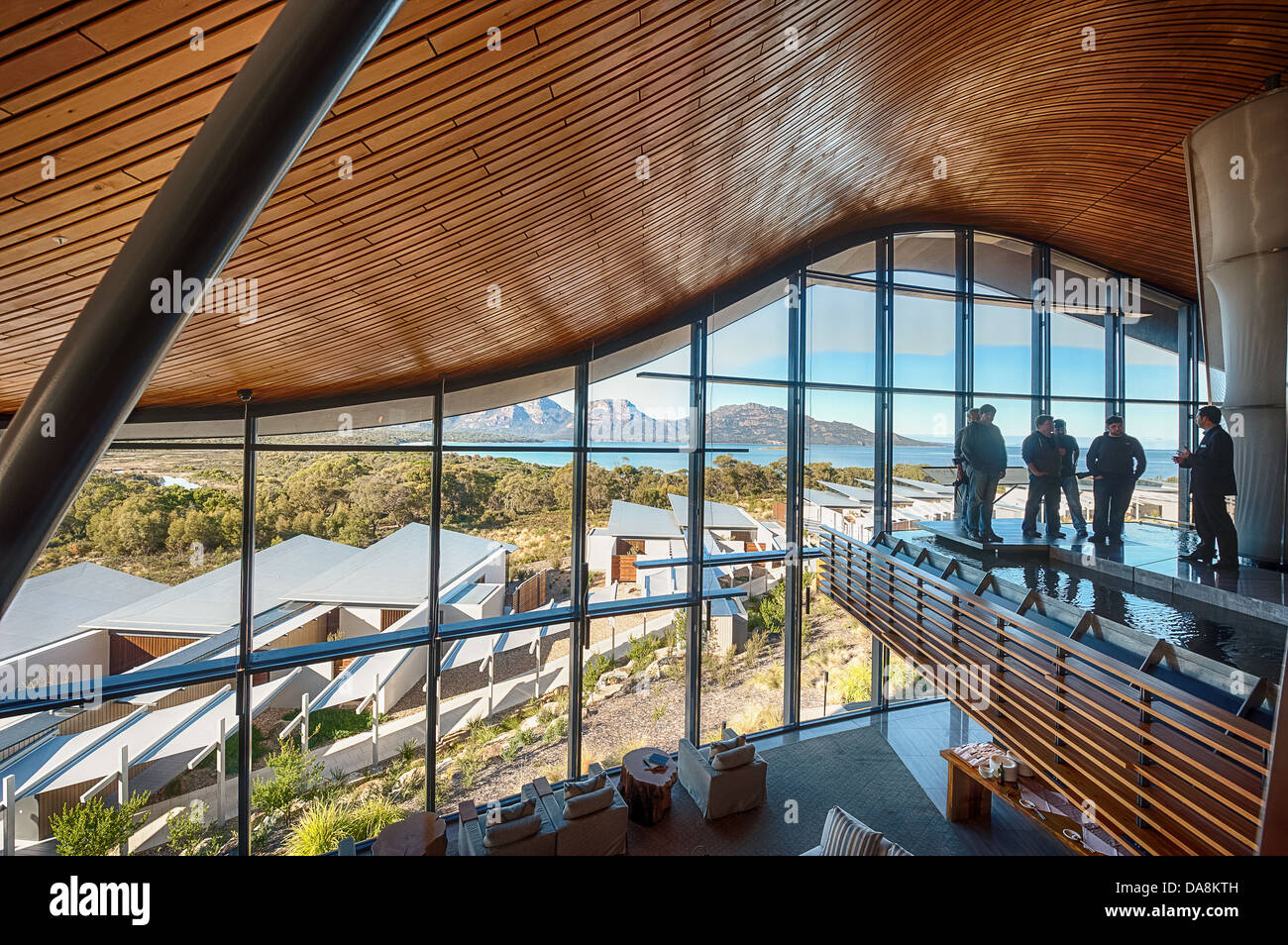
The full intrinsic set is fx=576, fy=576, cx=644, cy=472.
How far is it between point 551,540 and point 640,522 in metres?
1.29

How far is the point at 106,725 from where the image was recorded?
5836mm

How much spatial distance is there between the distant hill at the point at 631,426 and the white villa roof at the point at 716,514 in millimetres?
905

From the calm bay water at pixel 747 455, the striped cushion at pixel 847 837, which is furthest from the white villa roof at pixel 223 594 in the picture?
the striped cushion at pixel 847 837

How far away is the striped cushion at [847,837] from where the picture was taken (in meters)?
4.47

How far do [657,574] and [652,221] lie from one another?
4.93 m

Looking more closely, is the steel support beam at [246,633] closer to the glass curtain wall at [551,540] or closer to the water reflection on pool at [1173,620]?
the glass curtain wall at [551,540]

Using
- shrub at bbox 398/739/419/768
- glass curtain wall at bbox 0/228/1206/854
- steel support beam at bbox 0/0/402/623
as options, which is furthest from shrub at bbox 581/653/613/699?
steel support beam at bbox 0/0/402/623

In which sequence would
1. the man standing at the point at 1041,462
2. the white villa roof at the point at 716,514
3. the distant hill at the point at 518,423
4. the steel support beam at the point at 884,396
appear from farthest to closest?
the steel support beam at the point at 884,396 → the white villa roof at the point at 716,514 → the distant hill at the point at 518,423 → the man standing at the point at 1041,462

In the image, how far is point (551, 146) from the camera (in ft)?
10.7

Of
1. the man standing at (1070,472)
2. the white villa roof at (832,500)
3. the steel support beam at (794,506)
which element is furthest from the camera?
the white villa roof at (832,500)

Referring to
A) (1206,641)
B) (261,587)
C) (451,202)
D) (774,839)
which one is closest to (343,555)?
(261,587)

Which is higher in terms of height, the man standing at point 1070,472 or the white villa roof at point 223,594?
the man standing at point 1070,472

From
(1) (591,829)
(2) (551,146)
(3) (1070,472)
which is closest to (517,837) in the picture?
(1) (591,829)

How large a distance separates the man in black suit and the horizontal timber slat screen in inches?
108
